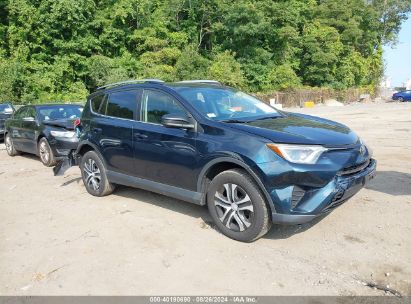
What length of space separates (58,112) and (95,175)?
448 cm

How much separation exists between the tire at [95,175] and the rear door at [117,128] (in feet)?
0.73

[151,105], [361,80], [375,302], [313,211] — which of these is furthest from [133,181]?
[361,80]

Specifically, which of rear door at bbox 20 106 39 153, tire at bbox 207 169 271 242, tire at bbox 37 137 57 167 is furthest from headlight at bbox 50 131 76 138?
tire at bbox 207 169 271 242

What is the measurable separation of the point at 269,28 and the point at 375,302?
4433cm

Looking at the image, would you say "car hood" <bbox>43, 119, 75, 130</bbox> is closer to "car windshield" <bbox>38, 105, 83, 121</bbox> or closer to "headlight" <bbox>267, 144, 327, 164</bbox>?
"car windshield" <bbox>38, 105, 83, 121</bbox>

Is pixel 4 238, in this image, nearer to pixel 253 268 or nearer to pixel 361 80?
pixel 253 268

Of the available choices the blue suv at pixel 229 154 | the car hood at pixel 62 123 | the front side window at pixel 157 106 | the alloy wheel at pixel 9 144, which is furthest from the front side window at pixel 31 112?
the front side window at pixel 157 106

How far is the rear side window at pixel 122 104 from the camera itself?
18.5ft

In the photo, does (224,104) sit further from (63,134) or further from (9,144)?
(9,144)

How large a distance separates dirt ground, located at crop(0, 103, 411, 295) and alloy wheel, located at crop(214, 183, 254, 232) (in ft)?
0.70

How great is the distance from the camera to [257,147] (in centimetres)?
420

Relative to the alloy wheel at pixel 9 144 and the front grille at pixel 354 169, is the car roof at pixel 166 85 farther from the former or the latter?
the alloy wheel at pixel 9 144

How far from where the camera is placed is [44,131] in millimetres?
9203

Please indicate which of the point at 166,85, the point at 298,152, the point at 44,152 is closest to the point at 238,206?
the point at 298,152
